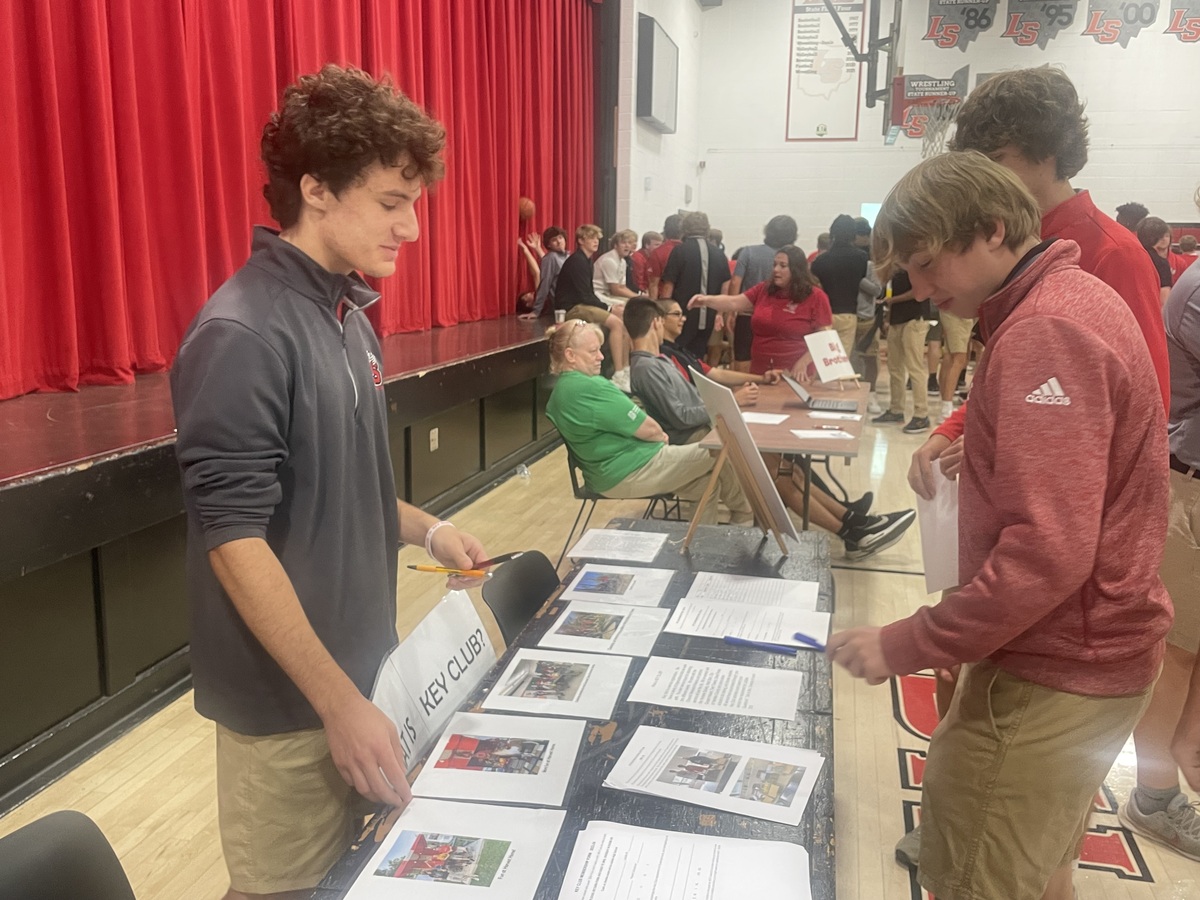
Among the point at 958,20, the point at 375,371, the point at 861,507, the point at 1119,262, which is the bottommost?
the point at 861,507

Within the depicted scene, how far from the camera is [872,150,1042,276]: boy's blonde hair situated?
1173 millimetres

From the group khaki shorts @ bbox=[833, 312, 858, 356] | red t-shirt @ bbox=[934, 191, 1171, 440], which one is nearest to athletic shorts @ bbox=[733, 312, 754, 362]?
khaki shorts @ bbox=[833, 312, 858, 356]

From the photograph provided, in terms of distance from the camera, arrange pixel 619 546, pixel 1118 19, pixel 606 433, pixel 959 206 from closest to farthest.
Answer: pixel 959 206 < pixel 619 546 < pixel 606 433 < pixel 1118 19

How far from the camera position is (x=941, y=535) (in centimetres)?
151

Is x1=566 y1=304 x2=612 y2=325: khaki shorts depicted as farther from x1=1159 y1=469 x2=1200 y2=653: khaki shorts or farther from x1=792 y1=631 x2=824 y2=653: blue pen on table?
x1=792 y1=631 x2=824 y2=653: blue pen on table

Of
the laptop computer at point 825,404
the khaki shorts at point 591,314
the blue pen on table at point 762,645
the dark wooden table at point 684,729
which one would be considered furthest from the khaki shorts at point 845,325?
the blue pen on table at point 762,645

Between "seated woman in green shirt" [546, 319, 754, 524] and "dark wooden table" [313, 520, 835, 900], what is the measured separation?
178cm

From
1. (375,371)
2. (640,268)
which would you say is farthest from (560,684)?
(640,268)

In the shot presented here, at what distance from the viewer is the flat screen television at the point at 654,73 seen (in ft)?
29.2

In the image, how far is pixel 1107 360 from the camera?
1.06 m

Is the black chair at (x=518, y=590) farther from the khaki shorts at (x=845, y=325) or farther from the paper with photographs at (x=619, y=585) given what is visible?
the khaki shorts at (x=845, y=325)

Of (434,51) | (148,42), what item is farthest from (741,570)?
(434,51)

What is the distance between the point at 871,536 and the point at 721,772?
326cm

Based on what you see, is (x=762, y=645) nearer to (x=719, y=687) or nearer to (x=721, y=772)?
(x=719, y=687)
